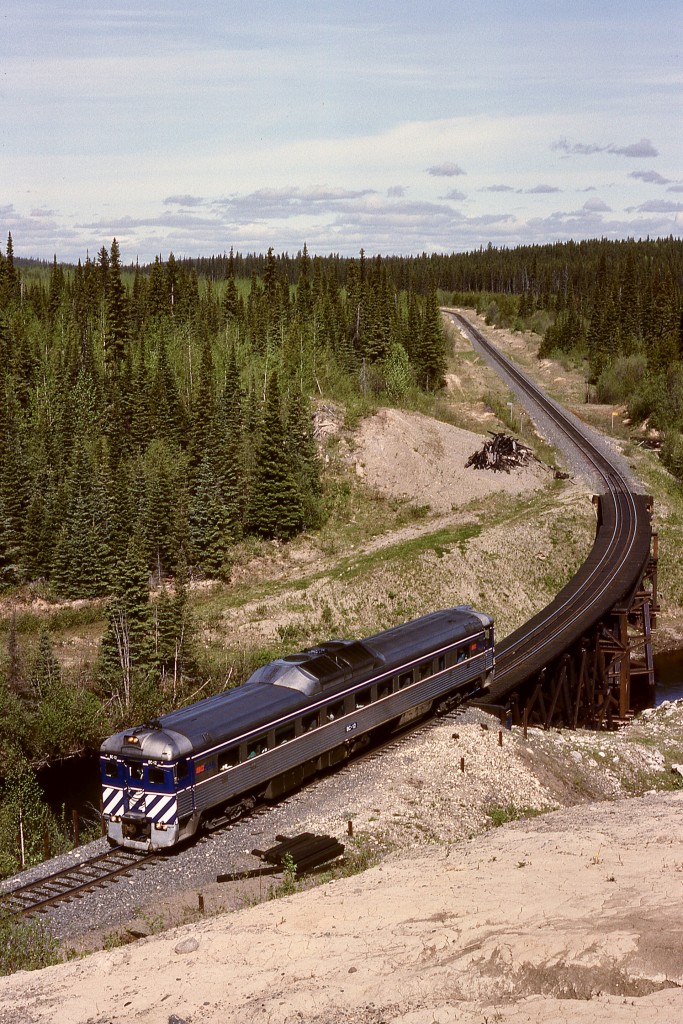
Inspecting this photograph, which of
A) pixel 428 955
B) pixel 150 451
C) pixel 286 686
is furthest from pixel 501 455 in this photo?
pixel 428 955

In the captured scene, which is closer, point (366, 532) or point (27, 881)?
point (27, 881)

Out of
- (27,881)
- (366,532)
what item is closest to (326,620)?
(366,532)

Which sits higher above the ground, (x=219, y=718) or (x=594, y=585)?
(x=219, y=718)

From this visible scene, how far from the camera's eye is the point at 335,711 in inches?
1321

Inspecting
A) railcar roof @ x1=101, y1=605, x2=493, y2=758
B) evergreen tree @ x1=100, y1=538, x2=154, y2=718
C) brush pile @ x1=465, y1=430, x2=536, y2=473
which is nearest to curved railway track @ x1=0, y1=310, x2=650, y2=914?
railcar roof @ x1=101, y1=605, x2=493, y2=758

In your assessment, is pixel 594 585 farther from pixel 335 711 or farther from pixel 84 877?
pixel 84 877

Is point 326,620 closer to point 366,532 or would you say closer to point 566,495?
point 366,532

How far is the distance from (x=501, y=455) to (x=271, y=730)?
61491 mm

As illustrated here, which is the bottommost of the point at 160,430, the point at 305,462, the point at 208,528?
the point at 208,528

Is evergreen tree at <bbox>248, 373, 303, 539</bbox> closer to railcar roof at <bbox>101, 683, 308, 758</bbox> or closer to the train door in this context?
railcar roof at <bbox>101, 683, 308, 758</bbox>

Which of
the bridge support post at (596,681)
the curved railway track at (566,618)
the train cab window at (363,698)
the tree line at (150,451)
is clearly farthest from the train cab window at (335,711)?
the tree line at (150,451)

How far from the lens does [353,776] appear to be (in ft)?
110

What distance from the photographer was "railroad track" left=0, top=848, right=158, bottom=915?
25.3 metres

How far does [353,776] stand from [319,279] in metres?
135
